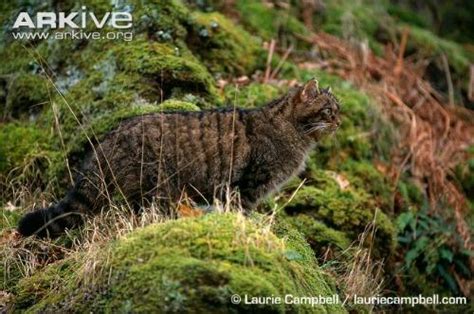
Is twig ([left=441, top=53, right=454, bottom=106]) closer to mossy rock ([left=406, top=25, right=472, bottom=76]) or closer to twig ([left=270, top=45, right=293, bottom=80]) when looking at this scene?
mossy rock ([left=406, top=25, right=472, bottom=76])

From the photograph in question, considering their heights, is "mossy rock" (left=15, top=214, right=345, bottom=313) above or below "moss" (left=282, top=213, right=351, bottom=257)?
above

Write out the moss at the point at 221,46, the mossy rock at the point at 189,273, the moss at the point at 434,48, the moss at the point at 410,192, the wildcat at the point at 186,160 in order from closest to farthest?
the mossy rock at the point at 189,273 < the wildcat at the point at 186,160 < the moss at the point at 221,46 < the moss at the point at 410,192 < the moss at the point at 434,48

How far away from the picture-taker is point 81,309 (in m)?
4.43

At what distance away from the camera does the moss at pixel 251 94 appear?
7.76 m

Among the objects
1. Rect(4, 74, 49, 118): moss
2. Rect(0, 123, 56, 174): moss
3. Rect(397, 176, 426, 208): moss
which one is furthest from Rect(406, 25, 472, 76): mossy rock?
Rect(0, 123, 56, 174): moss

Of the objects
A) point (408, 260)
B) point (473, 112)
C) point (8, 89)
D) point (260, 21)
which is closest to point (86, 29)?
point (8, 89)

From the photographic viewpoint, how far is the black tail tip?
5.48 metres

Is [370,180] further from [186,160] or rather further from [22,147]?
[22,147]

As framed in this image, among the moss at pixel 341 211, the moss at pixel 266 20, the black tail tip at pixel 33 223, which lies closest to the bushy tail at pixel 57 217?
the black tail tip at pixel 33 223

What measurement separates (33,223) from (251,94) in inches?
117

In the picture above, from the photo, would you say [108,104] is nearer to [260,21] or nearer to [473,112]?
[260,21]

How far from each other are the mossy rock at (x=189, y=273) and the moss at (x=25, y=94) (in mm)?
2937

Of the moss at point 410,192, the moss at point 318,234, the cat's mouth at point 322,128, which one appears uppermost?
A: the cat's mouth at point 322,128

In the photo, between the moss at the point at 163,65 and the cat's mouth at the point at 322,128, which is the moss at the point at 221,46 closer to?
the moss at the point at 163,65
